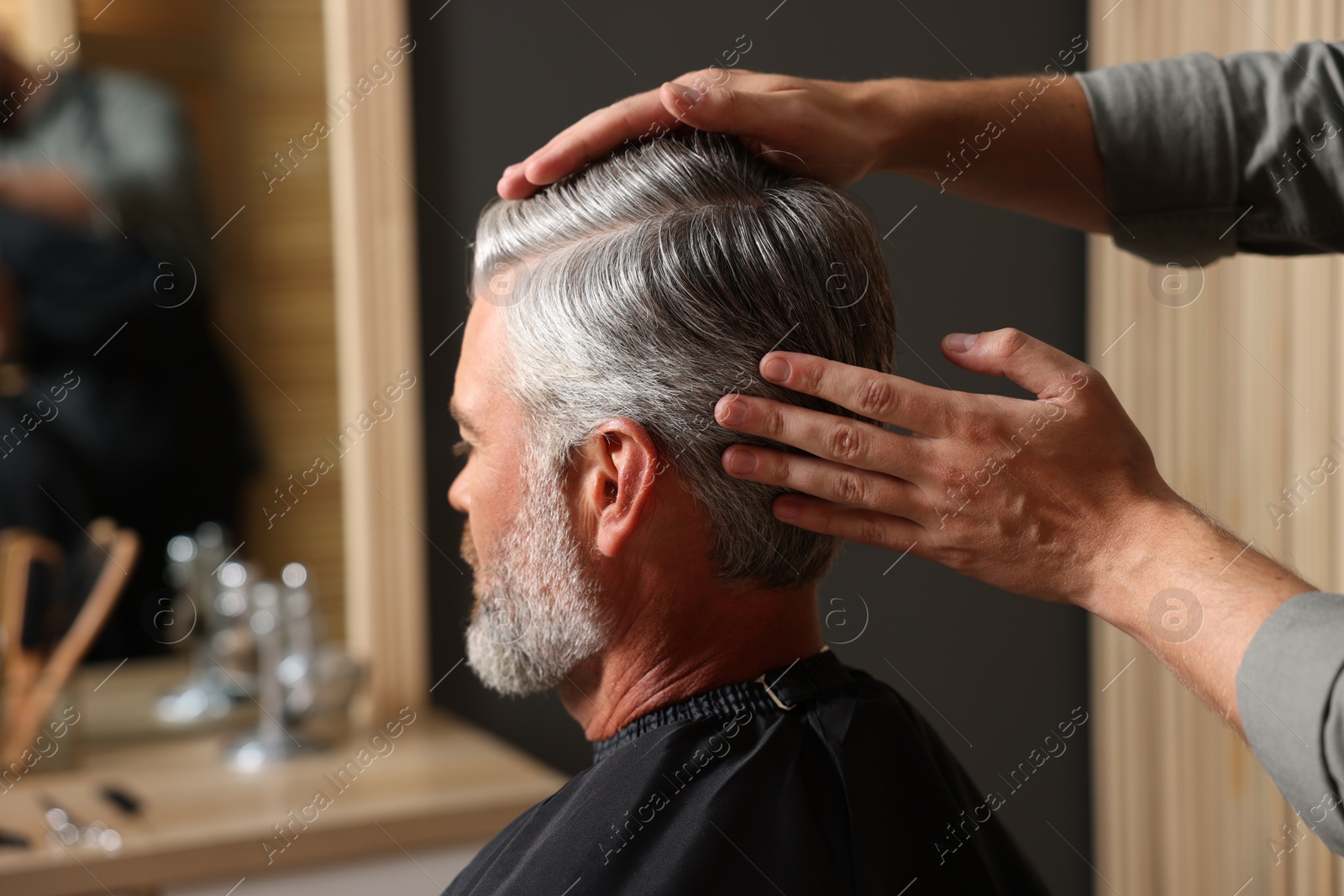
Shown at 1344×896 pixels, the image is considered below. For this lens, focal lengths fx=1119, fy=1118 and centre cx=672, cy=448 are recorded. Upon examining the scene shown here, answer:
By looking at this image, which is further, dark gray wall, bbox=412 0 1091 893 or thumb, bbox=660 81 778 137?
dark gray wall, bbox=412 0 1091 893

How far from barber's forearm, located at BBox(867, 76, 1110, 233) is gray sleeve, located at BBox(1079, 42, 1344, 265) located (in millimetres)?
27

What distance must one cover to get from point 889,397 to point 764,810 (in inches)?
15.0

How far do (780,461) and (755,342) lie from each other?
0.15 m

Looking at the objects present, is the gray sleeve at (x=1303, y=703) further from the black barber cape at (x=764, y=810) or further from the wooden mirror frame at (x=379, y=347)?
the wooden mirror frame at (x=379, y=347)

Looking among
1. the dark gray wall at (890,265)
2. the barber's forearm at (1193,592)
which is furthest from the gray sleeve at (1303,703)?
the dark gray wall at (890,265)

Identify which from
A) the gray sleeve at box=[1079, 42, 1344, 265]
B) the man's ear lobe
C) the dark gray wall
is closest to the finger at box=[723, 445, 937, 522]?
the man's ear lobe

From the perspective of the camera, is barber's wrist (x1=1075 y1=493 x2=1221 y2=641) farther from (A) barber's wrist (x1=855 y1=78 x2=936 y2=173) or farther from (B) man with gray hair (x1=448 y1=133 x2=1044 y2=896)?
(A) barber's wrist (x1=855 y1=78 x2=936 y2=173)

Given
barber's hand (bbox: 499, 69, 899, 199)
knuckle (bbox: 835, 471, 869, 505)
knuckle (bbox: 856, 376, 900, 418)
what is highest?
barber's hand (bbox: 499, 69, 899, 199)

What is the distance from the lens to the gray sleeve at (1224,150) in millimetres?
1234

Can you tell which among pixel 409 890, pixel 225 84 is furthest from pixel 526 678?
pixel 225 84

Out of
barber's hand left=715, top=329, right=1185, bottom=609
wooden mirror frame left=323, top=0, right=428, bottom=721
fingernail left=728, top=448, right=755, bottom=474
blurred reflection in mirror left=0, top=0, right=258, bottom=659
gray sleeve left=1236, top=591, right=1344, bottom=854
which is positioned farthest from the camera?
wooden mirror frame left=323, top=0, right=428, bottom=721

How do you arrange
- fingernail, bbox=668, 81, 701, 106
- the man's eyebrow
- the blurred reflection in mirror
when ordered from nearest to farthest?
fingernail, bbox=668, 81, 701, 106, the man's eyebrow, the blurred reflection in mirror

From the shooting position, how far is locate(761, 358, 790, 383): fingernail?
0.93 metres

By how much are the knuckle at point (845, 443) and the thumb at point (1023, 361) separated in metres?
0.11
